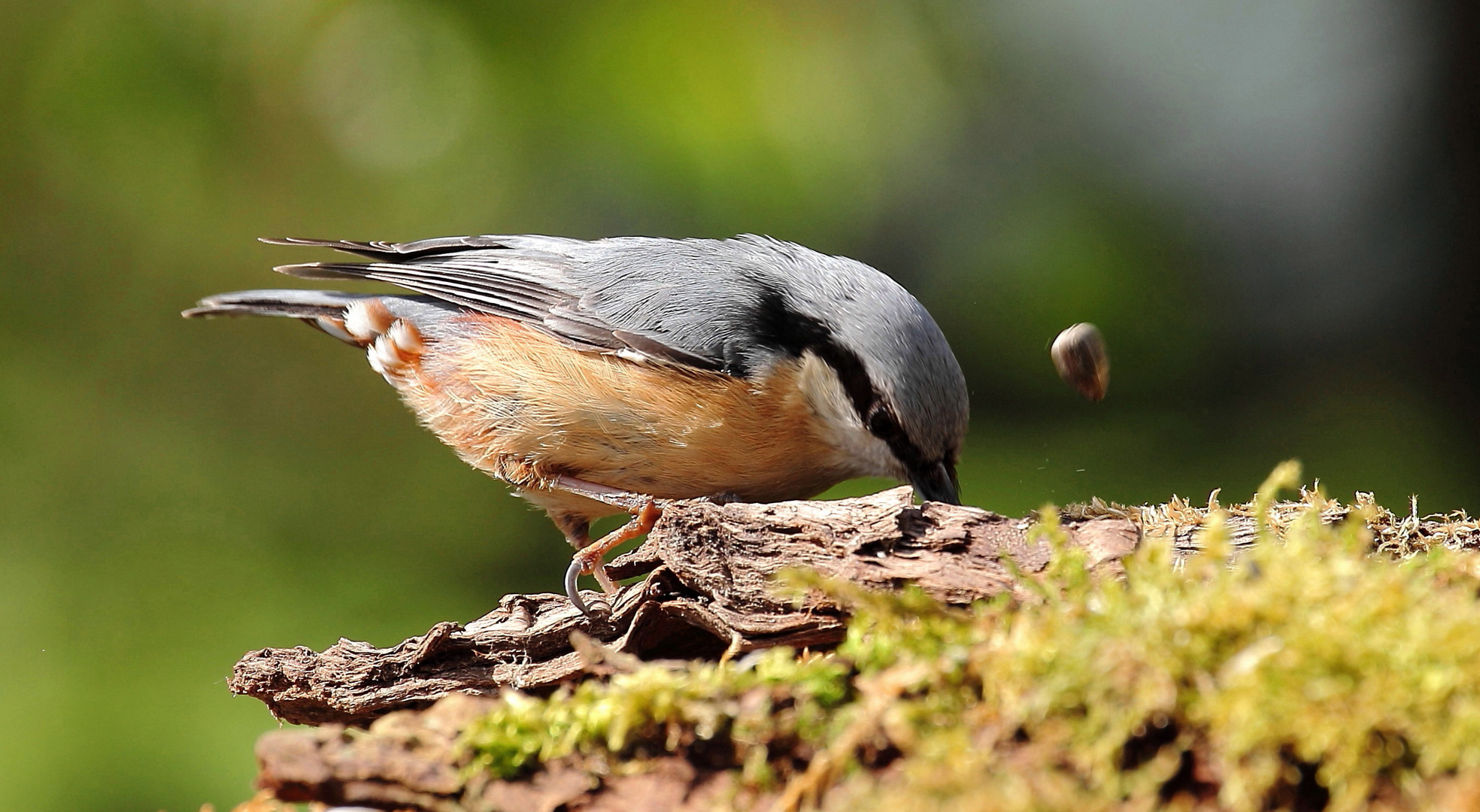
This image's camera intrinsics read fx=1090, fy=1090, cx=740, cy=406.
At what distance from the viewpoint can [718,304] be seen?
7.14 feet

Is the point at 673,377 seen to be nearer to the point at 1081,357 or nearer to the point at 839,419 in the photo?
the point at 839,419

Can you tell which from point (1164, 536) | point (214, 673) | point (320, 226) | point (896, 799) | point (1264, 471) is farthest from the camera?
point (320, 226)

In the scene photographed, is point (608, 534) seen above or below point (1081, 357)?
below

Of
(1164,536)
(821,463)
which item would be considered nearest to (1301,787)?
(1164,536)

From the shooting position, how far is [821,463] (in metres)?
2.13

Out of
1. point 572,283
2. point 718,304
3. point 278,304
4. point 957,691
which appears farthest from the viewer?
point 278,304

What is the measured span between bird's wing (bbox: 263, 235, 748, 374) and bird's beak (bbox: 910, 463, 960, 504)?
0.38 meters

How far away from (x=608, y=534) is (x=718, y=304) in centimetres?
50

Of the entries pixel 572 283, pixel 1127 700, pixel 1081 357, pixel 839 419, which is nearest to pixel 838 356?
pixel 839 419

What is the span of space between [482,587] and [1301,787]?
9.14ft

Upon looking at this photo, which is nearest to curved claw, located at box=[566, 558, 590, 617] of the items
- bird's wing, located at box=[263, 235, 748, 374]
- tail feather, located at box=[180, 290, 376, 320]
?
bird's wing, located at box=[263, 235, 748, 374]

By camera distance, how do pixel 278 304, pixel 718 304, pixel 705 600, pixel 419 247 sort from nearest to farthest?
pixel 705 600, pixel 718 304, pixel 419 247, pixel 278 304

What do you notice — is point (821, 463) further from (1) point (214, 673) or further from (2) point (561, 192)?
(1) point (214, 673)

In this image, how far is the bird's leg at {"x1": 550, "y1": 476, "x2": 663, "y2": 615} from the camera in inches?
69.7
